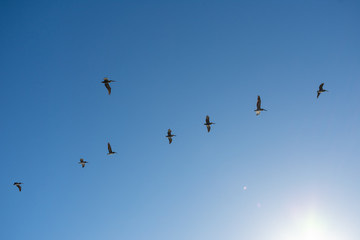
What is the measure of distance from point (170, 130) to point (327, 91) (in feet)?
86.4

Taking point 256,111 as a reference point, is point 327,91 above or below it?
above

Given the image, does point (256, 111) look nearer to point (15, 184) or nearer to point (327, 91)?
point (327, 91)

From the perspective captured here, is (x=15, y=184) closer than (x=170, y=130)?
No

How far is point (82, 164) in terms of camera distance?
4588cm

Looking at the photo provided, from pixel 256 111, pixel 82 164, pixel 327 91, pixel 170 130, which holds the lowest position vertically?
pixel 82 164

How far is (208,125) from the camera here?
42344 mm

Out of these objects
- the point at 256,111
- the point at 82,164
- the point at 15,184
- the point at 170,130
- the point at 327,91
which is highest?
the point at 327,91

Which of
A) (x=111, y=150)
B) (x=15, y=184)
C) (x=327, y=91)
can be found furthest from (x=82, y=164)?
(x=327, y=91)

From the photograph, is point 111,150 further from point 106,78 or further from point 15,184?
point 15,184

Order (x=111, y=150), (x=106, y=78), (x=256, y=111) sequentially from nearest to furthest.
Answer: (x=106, y=78)
(x=256, y=111)
(x=111, y=150)

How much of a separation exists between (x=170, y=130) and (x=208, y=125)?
627cm

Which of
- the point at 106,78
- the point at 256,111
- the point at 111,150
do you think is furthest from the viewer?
the point at 111,150

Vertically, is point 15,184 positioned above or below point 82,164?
below

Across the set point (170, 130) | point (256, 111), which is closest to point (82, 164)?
point (170, 130)
